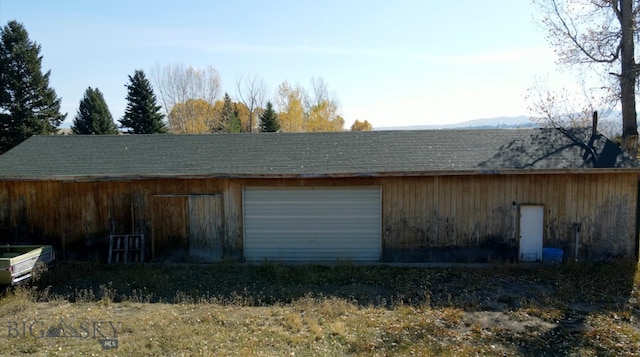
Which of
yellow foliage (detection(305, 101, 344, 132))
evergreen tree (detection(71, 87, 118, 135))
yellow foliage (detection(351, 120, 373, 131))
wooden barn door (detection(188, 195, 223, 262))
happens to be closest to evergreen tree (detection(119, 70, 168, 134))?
evergreen tree (detection(71, 87, 118, 135))

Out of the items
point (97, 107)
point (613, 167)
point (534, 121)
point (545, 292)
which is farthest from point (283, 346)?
point (97, 107)

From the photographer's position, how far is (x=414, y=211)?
1266 cm

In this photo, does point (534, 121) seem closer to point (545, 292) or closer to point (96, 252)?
point (545, 292)

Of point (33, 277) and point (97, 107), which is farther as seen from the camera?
point (97, 107)

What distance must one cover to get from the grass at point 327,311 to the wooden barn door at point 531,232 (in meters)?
0.81

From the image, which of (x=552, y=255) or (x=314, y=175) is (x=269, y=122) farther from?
(x=552, y=255)

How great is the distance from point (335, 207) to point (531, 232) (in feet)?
19.0

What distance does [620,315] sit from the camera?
846 cm

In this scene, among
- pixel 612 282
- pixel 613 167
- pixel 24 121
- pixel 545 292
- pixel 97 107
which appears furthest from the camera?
pixel 97 107

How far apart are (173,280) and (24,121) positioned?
1029 inches

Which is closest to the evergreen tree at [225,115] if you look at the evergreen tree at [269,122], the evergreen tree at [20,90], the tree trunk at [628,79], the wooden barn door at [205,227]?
the evergreen tree at [269,122]

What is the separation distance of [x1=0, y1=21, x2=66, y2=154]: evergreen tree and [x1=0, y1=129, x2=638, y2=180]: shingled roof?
1779 cm

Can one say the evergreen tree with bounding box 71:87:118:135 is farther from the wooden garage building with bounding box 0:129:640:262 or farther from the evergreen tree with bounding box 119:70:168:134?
the wooden garage building with bounding box 0:129:640:262

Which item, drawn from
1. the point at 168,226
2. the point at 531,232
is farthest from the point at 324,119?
the point at 531,232
